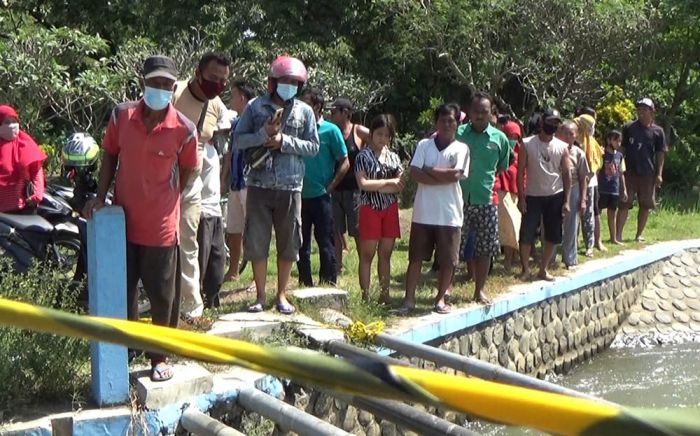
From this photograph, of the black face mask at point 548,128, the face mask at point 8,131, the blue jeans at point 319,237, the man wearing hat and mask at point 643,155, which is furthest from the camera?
the man wearing hat and mask at point 643,155

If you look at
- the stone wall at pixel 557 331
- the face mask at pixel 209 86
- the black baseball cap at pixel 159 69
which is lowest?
the stone wall at pixel 557 331

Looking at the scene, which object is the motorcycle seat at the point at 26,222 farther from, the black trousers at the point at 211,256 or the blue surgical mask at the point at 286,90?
the blue surgical mask at the point at 286,90

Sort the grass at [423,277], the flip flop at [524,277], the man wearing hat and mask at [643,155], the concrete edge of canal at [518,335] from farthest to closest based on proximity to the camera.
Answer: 1. the man wearing hat and mask at [643,155]
2. the flip flop at [524,277]
3. the grass at [423,277]
4. the concrete edge of canal at [518,335]

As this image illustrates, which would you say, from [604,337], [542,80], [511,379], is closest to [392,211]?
[511,379]

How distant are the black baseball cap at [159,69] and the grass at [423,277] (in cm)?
182

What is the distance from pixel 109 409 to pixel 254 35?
1224 centimetres

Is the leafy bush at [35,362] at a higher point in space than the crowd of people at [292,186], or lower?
lower

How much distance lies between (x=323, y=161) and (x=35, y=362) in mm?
3426

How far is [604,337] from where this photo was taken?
10.4 meters

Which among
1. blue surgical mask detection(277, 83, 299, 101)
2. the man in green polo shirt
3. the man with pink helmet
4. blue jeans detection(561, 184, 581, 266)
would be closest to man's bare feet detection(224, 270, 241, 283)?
the man with pink helmet

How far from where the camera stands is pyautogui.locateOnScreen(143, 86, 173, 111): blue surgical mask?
488cm

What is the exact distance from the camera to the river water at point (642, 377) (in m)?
8.27

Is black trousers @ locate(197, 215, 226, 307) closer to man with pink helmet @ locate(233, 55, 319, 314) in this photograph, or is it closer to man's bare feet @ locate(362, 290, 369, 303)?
man with pink helmet @ locate(233, 55, 319, 314)

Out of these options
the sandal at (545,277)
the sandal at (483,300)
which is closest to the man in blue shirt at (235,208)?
the sandal at (483,300)
